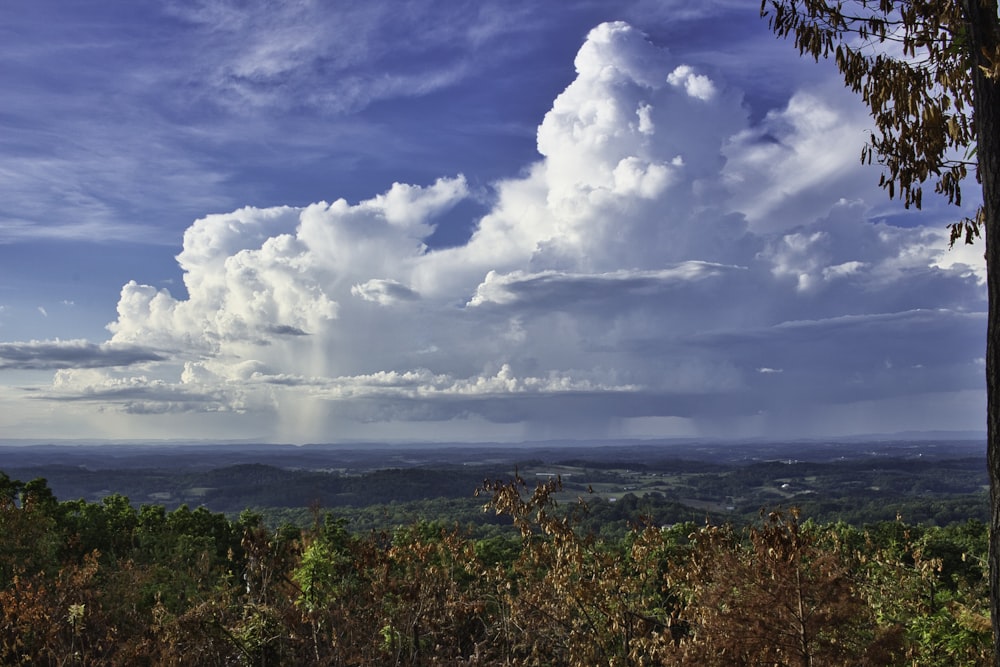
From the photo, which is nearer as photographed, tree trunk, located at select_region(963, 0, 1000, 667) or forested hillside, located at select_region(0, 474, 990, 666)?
tree trunk, located at select_region(963, 0, 1000, 667)

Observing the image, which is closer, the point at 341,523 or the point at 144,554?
the point at 144,554

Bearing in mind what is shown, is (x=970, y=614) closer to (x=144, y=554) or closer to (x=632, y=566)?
(x=632, y=566)

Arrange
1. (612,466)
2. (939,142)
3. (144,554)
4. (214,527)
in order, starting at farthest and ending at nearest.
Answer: (612,466) → (214,527) → (144,554) → (939,142)

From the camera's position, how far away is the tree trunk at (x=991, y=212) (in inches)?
180

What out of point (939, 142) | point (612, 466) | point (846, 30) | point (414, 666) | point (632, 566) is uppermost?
point (846, 30)

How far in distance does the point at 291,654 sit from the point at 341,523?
29923 millimetres

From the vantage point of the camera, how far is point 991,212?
15.7 feet

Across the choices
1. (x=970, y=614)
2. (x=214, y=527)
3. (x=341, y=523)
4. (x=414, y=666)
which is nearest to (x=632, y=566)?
(x=414, y=666)

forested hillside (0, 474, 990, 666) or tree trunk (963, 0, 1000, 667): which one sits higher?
tree trunk (963, 0, 1000, 667)

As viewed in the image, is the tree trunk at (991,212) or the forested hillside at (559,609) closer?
the tree trunk at (991,212)

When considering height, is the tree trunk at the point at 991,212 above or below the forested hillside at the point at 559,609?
above

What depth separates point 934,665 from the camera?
6.59 m

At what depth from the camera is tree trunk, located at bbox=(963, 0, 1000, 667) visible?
4582 millimetres

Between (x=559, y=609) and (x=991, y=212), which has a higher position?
(x=991, y=212)
